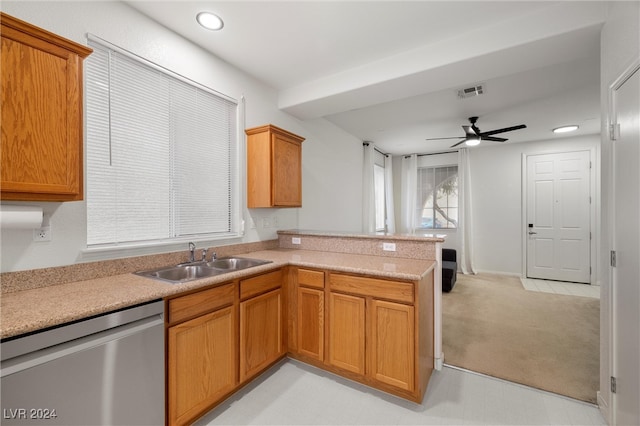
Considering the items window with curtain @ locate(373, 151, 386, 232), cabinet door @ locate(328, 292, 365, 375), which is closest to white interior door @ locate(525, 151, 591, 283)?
window with curtain @ locate(373, 151, 386, 232)

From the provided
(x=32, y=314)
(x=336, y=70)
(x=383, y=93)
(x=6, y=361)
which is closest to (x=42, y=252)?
(x=32, y=314)

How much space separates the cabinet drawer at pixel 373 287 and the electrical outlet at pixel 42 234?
1808 millimetres

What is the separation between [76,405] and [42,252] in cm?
89

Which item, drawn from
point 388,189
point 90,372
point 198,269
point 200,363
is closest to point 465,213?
point 388,189

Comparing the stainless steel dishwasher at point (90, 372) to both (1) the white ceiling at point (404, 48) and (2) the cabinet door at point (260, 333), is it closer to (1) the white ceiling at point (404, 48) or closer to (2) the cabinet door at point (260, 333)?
(2) the cabinet door at point (260, 333)

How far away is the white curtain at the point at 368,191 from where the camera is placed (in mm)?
5407

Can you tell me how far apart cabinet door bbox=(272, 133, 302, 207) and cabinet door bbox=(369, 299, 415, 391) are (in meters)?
1.44

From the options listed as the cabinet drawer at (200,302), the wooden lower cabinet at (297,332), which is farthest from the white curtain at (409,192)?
the cabinet drawer at (200,302)

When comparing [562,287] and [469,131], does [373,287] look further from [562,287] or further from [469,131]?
[562,287]

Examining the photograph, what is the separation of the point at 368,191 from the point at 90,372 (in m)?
4.77

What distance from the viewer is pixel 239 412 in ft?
6.11

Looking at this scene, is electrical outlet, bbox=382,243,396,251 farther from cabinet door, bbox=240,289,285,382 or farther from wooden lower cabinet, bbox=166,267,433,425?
cabinet door, bbox=240,289,285,382

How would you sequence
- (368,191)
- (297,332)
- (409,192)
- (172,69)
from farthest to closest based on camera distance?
(409,192) → (368,191) → (297,332) → (172,69)

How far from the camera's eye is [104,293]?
146 centimetres
